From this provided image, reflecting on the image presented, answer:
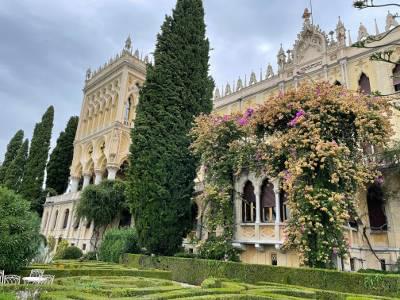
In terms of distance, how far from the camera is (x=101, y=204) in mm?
27672

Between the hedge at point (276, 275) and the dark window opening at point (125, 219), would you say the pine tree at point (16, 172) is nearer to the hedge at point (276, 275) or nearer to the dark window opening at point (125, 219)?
the dark window opening at point (125, 219)

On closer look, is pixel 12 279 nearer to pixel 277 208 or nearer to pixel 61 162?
pixel 277 208

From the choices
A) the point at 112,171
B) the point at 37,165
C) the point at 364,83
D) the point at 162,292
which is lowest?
the point at 162,292

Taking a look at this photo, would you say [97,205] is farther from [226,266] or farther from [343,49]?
[343,49]

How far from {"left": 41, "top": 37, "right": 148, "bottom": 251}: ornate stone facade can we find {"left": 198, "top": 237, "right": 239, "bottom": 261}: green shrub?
58.3ft

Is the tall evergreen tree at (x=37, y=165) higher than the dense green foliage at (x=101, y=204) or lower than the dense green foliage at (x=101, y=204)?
higher

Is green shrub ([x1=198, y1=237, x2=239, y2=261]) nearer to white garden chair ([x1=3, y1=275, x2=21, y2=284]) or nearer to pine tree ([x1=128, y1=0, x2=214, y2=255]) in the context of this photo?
pine tree ([x1=128, y1=0, x2=214, y2=255])

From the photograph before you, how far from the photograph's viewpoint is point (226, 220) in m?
17.1

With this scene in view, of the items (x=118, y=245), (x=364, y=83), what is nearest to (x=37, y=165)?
(x=118, y=245)

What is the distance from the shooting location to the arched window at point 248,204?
18047mm

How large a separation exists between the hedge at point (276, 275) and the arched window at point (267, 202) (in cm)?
439

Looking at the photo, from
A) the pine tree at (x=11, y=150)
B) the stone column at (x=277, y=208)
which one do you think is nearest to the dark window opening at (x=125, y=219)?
the stone column at (x=277, y=208)

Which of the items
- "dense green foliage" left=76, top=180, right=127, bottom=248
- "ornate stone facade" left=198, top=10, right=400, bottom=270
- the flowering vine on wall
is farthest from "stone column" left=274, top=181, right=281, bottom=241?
"dense green foliage" left=76, top=180, right=127, bottom=248

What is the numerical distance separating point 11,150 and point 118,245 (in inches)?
1550
